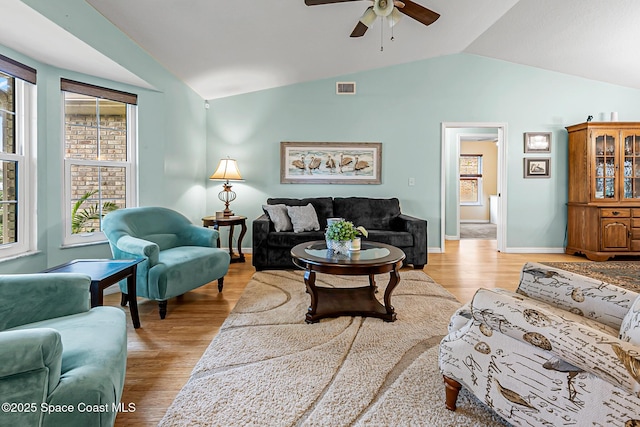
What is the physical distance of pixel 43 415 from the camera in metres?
0.98

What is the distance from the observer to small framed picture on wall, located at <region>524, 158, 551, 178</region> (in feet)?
16.8

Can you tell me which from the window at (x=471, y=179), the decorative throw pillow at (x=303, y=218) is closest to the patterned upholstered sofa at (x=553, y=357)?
the decorative throw pillow at (x=303, y=218)

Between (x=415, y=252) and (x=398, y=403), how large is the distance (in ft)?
9.03

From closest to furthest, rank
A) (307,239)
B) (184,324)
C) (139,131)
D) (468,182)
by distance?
(184,324) → (139,131) → (307,239) → (468,182)

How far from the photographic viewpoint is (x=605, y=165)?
4.70m

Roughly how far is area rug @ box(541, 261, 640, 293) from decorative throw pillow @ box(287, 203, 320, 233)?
266 cm

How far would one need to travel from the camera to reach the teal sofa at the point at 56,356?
94cm

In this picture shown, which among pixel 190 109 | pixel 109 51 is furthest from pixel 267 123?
pixel 109 51

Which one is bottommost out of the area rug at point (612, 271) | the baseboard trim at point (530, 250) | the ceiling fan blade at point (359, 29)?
the area rug at point (612, 271)

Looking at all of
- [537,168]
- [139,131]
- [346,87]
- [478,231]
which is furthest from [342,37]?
[478,231]

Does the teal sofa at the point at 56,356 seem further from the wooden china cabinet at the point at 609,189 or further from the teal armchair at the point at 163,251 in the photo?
the wooden china cabinet at the point at 609,189

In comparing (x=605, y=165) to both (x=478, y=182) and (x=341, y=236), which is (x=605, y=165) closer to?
(x=341, y=236)

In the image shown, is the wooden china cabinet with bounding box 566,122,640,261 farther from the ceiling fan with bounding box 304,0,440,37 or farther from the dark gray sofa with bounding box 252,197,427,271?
the ceiling fan with bounding box 304,0,440,37

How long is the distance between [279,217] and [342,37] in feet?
7.37
